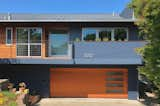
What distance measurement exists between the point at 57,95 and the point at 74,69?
235cm

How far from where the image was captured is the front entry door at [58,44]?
28312mm

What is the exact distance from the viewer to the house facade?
1080 inches

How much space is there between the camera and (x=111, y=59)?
26141mm

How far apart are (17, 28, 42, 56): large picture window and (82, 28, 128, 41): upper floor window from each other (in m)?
3.41

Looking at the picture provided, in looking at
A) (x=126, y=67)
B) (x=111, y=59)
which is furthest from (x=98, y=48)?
(x=126, y=67)

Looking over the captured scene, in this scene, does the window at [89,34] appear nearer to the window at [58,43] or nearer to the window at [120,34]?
the window at [58,43]

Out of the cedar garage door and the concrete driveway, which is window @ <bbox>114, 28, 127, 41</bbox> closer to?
the cedar garage door

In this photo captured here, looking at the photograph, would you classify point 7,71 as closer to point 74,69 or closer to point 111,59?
point 74,69

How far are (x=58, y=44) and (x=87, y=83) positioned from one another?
3.70 m

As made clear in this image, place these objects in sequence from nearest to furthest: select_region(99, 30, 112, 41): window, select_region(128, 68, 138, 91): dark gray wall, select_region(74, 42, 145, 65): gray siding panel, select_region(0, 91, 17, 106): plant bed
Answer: select_region(0, 91, 17, 106): plant bed
select_region(74, 42, 145, 65): gray siding panel
select_region(128, 68, 138, 91): dark gray wall
select_region(99, 30, 112, 41): window


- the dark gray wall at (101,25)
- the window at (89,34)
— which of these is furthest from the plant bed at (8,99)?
the window at (89,34)

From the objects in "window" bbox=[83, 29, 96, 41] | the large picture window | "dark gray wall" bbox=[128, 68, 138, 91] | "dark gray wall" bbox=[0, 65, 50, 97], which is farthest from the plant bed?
"dark gray wall" bbox=[128, 68, 138, 91]

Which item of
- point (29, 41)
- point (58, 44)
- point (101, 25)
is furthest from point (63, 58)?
point (101, 25)

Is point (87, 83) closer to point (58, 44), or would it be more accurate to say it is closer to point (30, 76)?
point (58, 44)
